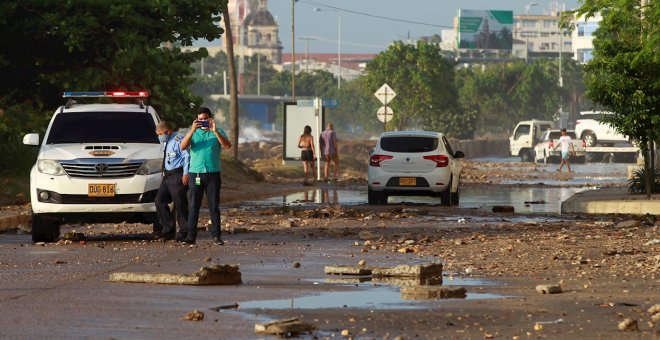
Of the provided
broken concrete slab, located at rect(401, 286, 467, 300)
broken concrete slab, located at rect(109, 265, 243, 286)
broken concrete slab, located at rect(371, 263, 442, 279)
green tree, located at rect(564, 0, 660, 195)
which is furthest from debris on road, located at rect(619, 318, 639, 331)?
green tree, located at rect(564, 0, 660, 195)

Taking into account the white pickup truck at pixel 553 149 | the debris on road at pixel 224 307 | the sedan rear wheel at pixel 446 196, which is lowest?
the white pickup truck at pixel 553 149

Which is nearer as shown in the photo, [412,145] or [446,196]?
[446,196]

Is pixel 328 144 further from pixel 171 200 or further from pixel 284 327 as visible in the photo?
pixel 284 327

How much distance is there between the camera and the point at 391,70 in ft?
399

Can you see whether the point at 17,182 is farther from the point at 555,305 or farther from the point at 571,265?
the point at 555,305

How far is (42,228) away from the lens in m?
21.2

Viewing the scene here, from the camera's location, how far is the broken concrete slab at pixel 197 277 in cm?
1434

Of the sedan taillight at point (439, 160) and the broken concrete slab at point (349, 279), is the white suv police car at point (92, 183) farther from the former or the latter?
the sedan taillight at point (439, 160)

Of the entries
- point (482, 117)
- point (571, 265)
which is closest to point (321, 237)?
point (571, 265)

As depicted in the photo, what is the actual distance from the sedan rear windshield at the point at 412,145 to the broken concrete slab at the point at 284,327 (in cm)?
2336

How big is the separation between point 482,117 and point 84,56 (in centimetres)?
12406

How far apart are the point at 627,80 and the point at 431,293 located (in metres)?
18.6

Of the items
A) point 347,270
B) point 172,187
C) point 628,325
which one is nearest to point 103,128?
point 172,187

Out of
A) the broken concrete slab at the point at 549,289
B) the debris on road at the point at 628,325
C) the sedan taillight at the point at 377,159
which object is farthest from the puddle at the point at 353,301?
the sedan taillight at the point at 377,159
